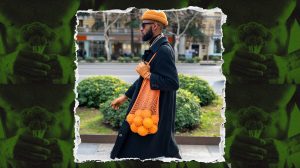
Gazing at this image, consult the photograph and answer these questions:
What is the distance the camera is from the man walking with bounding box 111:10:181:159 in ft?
13.2

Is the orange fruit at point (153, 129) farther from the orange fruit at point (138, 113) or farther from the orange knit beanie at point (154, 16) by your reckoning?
the orange knit beanie at point (154, 16)

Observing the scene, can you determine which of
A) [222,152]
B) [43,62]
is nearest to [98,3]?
[43,62]

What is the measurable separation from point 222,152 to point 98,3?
2.11 metres

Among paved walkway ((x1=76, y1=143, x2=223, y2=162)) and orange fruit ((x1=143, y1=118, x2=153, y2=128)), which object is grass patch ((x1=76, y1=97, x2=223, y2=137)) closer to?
paved walkway ((x1=76, y1=143, x2=223, y2=162))

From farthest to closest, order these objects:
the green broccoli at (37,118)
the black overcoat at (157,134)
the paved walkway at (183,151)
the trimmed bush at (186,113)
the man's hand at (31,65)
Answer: the trimmed bush at (186,113) → the paved walkway at (183,151) → the black overcoat at (157,134) → the green broccoli at (37,118) → the man's hand at (31,65)

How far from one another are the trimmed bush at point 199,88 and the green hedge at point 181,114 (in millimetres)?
1810

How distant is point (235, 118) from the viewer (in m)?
3.74

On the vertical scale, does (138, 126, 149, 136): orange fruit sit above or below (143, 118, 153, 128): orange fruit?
below

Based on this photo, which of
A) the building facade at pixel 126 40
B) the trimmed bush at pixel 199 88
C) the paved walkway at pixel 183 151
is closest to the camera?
the paved walkway at pixel 183 151

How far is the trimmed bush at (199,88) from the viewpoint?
9.01 meters

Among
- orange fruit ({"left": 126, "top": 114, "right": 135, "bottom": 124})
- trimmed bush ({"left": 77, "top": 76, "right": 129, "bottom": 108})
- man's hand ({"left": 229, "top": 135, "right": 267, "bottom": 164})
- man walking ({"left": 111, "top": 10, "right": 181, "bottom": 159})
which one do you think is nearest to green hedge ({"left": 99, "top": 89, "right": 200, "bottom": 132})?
trimmed bush ({"left": 77, "top": 76, "right": 129, "bottom": 108})

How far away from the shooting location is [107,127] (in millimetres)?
7027

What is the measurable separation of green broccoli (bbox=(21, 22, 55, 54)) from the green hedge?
3.22 m

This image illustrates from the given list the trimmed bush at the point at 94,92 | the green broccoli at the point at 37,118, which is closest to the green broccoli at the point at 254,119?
the green broccoli at the point at 37,118
